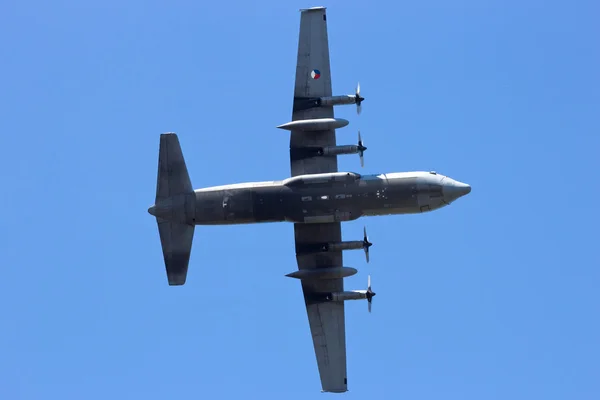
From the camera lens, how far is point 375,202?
192 ft

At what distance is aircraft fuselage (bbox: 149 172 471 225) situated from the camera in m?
58.6

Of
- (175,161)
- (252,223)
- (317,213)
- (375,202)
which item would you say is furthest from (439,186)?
(175,161)

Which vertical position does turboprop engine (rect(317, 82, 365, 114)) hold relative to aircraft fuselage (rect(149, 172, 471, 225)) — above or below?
above

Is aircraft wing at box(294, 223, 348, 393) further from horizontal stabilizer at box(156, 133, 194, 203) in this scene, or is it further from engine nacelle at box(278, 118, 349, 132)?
horizontal stabilizer at box(156, 133, 194, 203)

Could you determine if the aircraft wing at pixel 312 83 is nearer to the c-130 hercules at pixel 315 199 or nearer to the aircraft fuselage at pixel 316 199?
the c-130 hercules at pixel 315 199

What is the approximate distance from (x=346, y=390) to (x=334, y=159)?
1621 centimetres

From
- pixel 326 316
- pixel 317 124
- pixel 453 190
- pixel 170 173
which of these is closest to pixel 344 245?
pixel 326 316

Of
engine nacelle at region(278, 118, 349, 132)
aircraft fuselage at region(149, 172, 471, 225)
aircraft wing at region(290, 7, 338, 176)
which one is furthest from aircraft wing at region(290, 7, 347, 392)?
aircraft fuselage at region(149, 172, 471, 225)

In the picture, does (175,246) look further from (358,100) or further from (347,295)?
(358,100)

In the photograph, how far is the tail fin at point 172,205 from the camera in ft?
195

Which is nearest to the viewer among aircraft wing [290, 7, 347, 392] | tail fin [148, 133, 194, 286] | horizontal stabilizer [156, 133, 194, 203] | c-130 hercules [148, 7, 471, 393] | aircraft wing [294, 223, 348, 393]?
c-130 hercules [148, 7, 471, 393]

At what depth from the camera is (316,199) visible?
5884 centimetres

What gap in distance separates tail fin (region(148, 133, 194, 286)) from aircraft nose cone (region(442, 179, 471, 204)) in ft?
56.6

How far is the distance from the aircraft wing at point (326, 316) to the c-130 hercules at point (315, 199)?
2.7 inches
